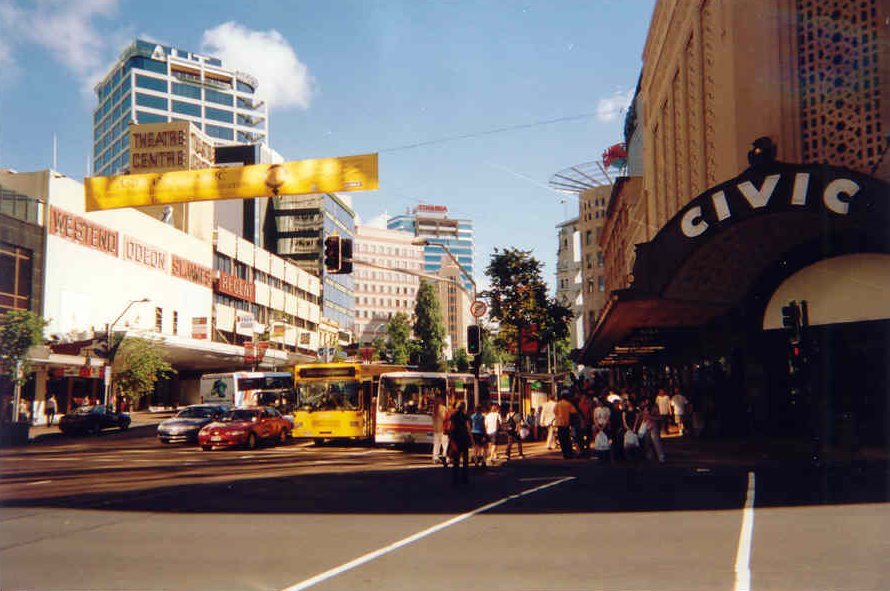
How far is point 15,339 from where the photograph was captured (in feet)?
120

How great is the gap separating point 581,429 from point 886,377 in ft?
26.6

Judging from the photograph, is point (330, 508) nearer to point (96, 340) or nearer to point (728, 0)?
point (728, 0)

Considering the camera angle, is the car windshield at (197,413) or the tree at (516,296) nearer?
the car windshield at (197,413)

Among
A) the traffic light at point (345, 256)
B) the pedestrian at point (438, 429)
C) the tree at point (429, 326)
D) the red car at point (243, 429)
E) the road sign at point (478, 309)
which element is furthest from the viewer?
the tree at point (429, 326)

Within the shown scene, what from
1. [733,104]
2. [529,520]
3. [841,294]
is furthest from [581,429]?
[529,520]

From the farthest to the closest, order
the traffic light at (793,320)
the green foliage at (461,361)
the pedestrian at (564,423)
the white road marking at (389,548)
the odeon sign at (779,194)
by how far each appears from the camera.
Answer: the green foliage at (461,361) → the pedestrian at (564,423) → the odeon sign at (779,194) → the traffic light at (793,320) → the white road marking at (389,548)

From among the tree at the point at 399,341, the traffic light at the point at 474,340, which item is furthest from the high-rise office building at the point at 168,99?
the traffic light at the point at 474,340

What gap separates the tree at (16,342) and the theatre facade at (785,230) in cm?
2508

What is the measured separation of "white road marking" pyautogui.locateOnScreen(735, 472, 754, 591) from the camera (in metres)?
7.54

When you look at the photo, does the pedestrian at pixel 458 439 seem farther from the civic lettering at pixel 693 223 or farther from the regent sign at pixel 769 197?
the regent sign at pixel 769 197

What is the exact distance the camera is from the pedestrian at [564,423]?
22344mm

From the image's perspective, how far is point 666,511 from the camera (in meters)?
12.1

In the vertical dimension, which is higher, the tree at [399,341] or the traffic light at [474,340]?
the tree at [399,341]

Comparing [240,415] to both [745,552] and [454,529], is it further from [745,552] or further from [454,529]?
[745,552]
